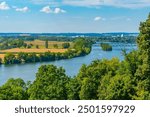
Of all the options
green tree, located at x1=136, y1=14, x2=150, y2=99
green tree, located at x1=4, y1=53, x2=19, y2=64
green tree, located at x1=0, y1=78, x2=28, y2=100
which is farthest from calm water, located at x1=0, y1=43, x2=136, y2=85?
green tree, located at x1=136, y1=14, x2=150, y2=99

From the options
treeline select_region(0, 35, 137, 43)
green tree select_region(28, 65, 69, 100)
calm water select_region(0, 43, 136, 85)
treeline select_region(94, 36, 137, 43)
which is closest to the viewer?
green tree select_region(28, 65, 69, 100)

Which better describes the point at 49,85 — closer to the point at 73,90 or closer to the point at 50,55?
the point at 73,90

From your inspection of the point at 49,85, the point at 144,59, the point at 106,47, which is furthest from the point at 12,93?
the point at 106,47

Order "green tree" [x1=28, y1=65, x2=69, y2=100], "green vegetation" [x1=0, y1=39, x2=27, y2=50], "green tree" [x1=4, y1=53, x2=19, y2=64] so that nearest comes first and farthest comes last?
"green tree" [x1=28, y1=65, x2=69, y2=100] < "green vegetation" [x1=0, y1=39, x2=27, y2=50] < "green tree" [x1=4, y1=53, x2=19, y2=64]

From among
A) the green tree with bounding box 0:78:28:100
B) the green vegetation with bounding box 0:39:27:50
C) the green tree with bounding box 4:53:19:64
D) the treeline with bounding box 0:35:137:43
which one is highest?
the treeline with bounding box 0:35:137:43

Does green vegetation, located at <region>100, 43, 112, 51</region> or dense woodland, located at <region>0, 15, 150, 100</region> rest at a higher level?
green vegetation, located at <region>100, 43, 112, 51</region>

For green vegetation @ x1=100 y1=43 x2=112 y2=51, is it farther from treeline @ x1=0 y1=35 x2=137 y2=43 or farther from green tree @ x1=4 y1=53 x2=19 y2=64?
green tree @ x1=4 y1=53 x2=19 y2=64

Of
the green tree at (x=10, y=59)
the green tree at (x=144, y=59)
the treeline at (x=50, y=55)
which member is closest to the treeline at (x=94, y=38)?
the treeline at (x=50, y=55)
